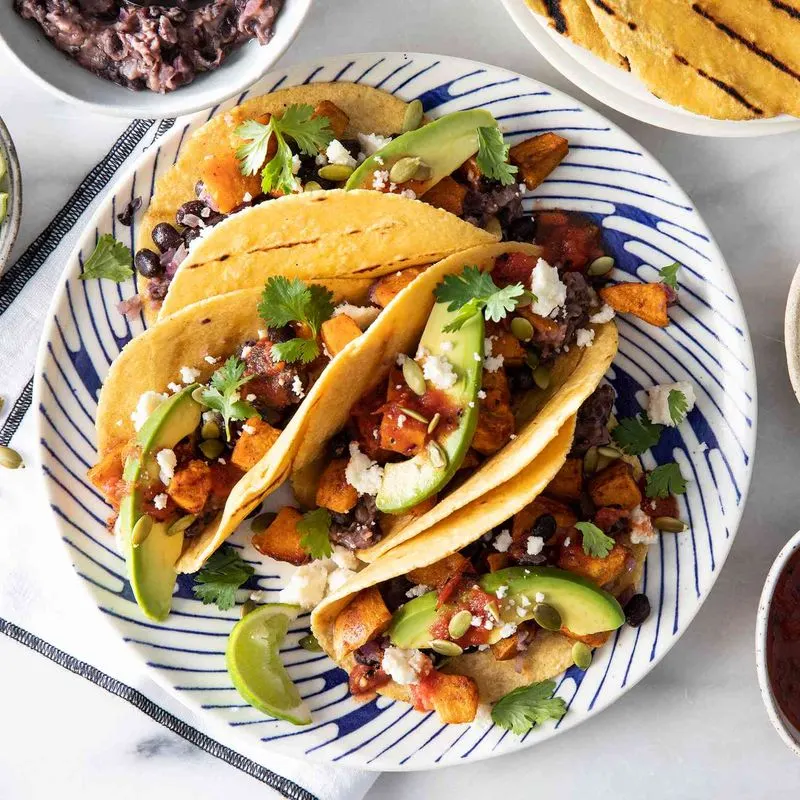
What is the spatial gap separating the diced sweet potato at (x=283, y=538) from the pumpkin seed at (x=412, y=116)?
1398 millimetres

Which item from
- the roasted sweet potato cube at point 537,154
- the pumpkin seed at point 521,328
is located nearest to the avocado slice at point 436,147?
the roasted sweet potato cube at point 537,154

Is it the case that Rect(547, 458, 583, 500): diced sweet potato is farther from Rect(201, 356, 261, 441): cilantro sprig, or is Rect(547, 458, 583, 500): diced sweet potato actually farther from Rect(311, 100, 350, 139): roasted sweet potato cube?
Rect(311, 100, 350, 139): roasted sweet potato cube

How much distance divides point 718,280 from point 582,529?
3.22 feet

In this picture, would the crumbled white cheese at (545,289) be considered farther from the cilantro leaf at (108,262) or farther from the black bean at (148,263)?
the cilantro leaf at (108,262)

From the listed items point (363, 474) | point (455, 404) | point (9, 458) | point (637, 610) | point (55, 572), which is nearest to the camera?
point (455, 404)

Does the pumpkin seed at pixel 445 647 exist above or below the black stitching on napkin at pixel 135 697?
above

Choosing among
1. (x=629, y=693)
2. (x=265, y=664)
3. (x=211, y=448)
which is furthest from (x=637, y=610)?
(x=211, y=448)

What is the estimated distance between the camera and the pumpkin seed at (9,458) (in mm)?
3279

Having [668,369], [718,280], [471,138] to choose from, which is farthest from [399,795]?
[471,138]

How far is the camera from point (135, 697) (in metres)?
3.42

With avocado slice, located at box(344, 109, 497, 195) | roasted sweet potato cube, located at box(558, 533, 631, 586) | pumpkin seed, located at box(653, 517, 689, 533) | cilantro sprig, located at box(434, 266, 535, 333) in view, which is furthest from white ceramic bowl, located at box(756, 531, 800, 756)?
avocado slice, located at box(344, 109, 497, 195)

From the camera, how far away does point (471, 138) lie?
2861 mm

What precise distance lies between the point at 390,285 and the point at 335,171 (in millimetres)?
439

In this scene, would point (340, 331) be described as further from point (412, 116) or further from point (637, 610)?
point (637, 610)
